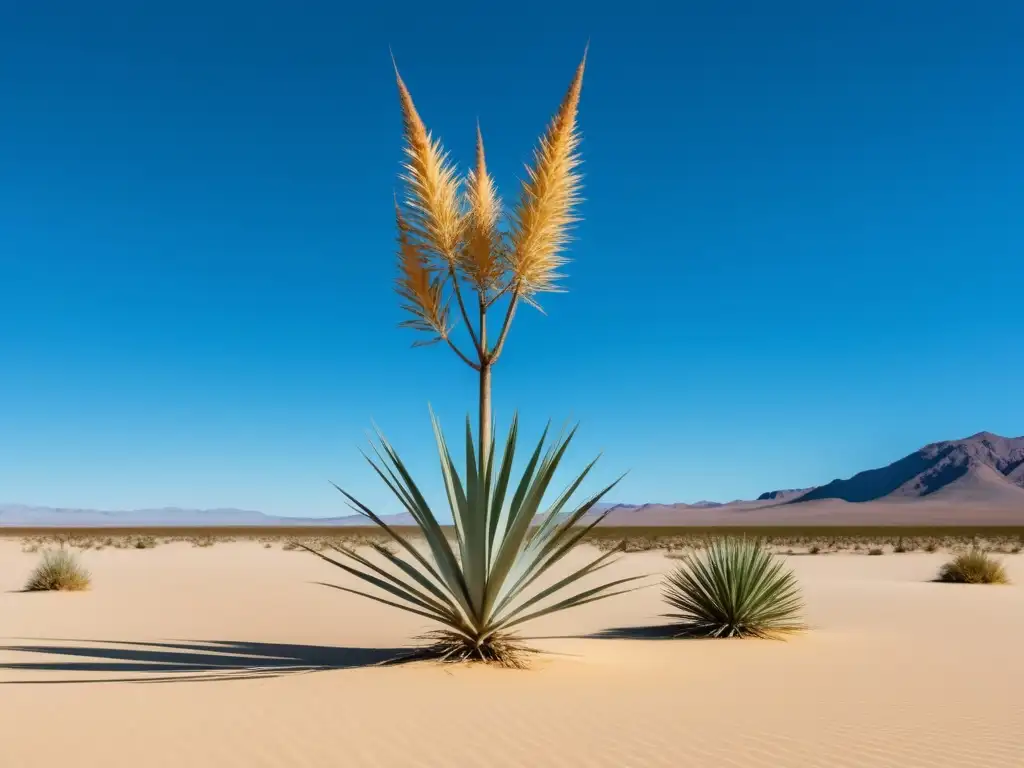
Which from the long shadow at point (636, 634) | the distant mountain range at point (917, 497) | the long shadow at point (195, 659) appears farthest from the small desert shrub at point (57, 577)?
the distant mountain range at point (917, 497)

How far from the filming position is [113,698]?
632cm

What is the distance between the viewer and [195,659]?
27.6 feet

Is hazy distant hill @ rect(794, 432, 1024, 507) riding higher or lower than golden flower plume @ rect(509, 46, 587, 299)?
higher

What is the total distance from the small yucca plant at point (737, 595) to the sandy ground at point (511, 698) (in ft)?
1.46

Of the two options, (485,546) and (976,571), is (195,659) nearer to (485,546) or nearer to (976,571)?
(485,546)

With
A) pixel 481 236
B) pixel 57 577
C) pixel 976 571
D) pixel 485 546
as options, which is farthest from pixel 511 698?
pixel 976 571

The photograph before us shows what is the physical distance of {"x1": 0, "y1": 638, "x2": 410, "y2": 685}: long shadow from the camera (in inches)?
289

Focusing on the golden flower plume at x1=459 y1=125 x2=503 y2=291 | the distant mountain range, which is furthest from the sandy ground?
the distant mountain range

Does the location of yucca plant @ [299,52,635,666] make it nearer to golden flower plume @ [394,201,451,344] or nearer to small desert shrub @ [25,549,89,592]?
golden flower plume @ [394,201,451,344]

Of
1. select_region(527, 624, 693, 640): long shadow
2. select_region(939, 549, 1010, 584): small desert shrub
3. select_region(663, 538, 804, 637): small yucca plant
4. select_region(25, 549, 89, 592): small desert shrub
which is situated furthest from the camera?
select_region(939, 549, 1010, 584): small desert shrub

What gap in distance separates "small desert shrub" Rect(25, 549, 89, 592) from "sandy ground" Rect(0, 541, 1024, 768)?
15.3 ft

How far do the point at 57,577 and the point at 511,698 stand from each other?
45.9 feet

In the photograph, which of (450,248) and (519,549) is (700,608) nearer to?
(519,549)

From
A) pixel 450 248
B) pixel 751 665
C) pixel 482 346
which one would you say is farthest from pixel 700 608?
pixel 450 248
